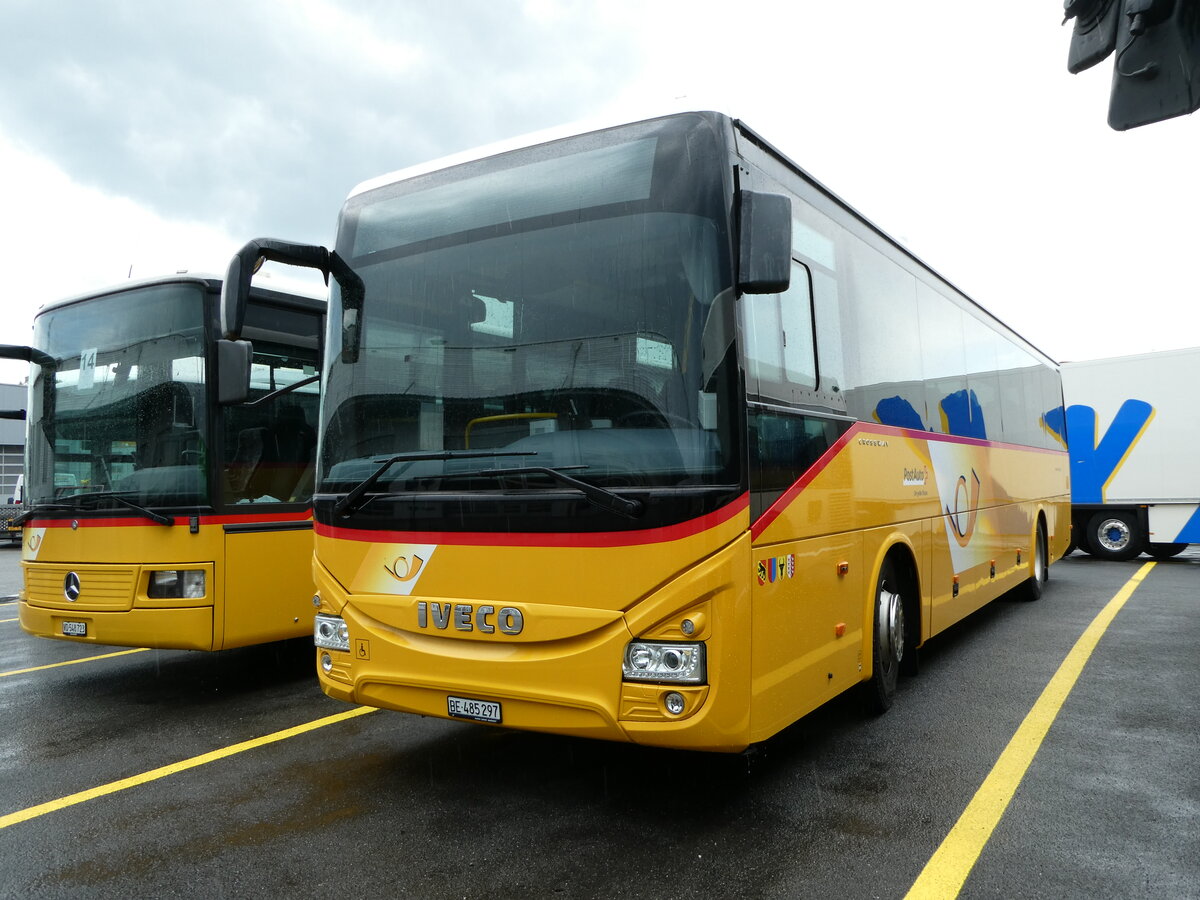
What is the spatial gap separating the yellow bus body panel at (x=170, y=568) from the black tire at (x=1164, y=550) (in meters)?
15.1

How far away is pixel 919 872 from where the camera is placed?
3459 millimetres

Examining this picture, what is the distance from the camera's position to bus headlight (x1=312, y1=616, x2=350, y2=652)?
4.41 meters

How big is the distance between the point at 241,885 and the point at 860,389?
3.92 m

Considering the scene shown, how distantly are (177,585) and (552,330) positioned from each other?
3651mm

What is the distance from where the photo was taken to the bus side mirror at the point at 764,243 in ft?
12.1

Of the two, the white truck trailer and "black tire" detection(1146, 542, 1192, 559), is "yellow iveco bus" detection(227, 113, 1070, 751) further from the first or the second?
"black tire" detection(1146, 542, 1192, 559)

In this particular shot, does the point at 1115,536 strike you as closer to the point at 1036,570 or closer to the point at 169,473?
the point at 1036,570

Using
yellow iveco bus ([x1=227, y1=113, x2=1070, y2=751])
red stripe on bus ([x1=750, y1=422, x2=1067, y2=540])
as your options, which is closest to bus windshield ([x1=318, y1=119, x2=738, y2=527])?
yellow iveco bus ([x1=227, y1=113, x2=1070, y2=751])

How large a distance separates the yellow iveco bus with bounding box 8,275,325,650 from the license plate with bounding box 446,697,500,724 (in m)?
2.82

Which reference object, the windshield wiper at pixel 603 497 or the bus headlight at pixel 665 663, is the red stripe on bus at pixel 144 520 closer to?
the windshield wiper at pixel 603 497

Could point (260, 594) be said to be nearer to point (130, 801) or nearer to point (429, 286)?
point (130, 801)

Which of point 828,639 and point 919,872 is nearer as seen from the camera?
point 919,872

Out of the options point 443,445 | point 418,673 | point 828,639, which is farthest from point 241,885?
point 828,639

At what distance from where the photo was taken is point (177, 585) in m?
6.12
